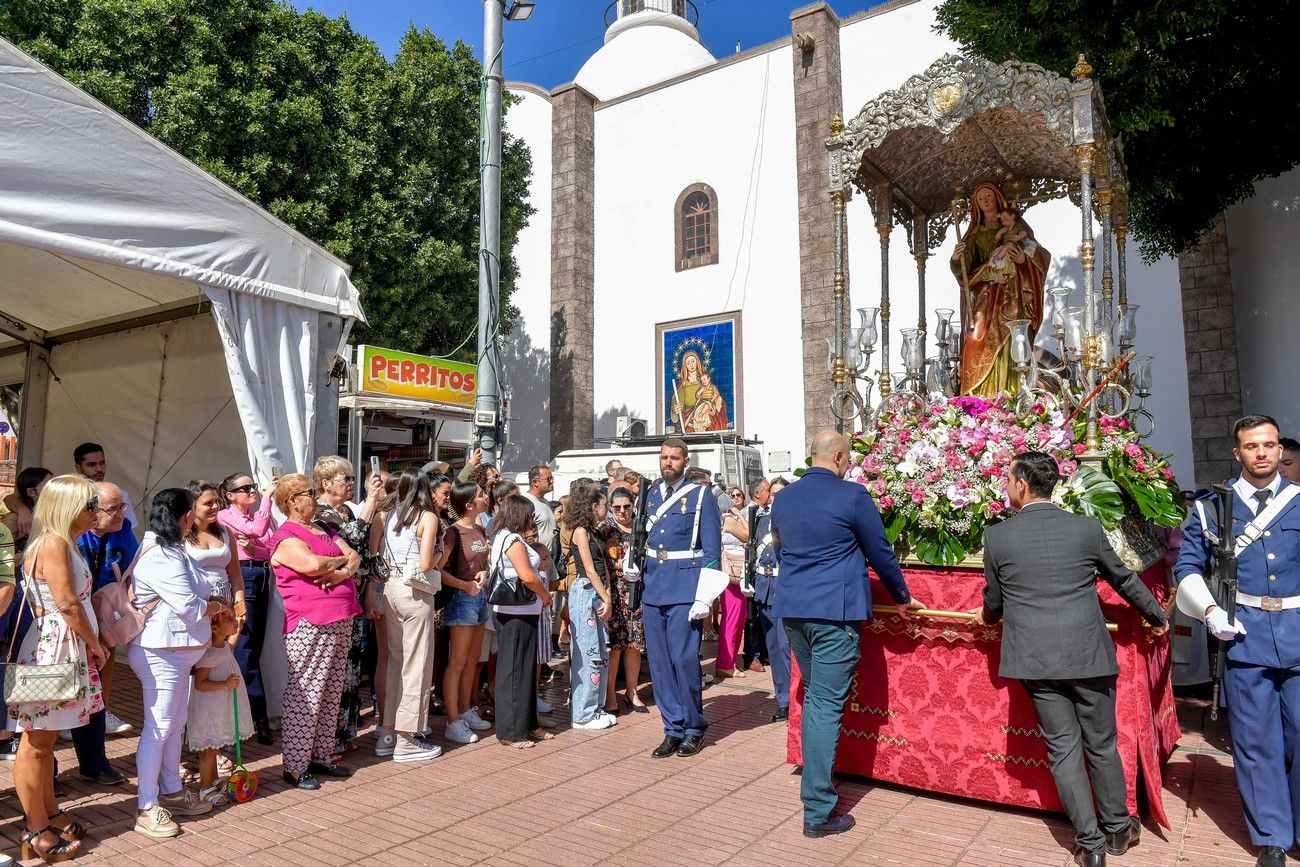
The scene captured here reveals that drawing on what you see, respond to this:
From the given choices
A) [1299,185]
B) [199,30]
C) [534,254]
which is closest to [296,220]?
[199,30]

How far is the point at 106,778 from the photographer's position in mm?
4996

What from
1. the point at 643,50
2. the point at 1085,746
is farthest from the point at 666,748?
the point at 643,50

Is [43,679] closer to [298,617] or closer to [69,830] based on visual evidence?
[69,830]

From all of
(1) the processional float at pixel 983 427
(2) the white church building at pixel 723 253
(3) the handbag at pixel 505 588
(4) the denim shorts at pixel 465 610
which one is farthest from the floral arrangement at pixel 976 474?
(2) the white church building at pixel 723 253

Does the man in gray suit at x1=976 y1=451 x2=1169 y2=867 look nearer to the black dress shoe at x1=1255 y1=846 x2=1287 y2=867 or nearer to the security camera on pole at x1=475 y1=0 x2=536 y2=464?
the black dress shoe at x1=1255 y1=846 x2=1287 y2=867

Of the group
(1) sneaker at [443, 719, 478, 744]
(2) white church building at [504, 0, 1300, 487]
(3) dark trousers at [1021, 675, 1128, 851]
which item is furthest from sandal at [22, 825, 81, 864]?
(2) white church building at [504, 0, 1300, 487]

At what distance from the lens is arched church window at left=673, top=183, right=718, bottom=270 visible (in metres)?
18.8

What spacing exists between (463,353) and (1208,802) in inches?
599

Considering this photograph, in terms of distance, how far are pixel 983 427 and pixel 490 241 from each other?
18.5ft

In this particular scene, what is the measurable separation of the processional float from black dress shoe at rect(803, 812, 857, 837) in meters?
0.63

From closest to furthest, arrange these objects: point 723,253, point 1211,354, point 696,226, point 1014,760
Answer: point 1014,760 < point 1211,354 < point 723,253 < point 696,226

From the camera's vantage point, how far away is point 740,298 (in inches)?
719

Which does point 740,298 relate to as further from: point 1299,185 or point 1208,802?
point 1208,802

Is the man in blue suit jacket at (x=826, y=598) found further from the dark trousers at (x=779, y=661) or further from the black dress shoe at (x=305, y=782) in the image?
the black dress shoe at (x=305, y=782)
